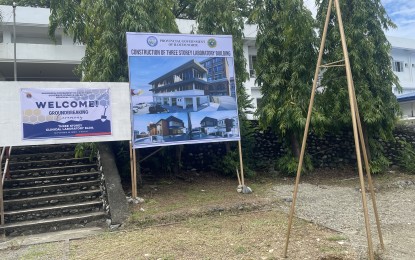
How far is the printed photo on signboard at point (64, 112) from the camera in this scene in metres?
6.78

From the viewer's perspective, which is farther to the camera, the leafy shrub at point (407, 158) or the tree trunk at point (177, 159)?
the leafy shrub at point (407, 158)

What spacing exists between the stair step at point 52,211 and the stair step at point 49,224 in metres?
0.19

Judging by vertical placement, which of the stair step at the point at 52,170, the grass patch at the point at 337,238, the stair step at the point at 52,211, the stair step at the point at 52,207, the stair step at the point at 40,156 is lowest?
the grass patch at the point at 337,238

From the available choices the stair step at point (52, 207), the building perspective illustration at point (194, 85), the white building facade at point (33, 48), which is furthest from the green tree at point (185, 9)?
the stair step at point (52, 207)

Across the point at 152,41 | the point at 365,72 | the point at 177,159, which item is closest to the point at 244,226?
the point at 177,159

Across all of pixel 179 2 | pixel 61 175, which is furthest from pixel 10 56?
pixel 61 175

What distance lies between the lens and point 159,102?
7824 millimetres

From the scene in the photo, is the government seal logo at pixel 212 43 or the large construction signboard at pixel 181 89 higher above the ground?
the government seal logo at pixel 212 43

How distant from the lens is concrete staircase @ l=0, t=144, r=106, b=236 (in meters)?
6.45

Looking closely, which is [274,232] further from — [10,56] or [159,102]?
[10,56]

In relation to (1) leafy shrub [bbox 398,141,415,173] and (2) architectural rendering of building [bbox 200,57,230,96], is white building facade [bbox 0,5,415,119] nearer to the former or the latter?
(1) leafy shrub [bbox 398,141,415,173]

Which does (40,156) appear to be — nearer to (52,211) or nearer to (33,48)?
(52,211)

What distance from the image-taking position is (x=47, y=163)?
8297 mm

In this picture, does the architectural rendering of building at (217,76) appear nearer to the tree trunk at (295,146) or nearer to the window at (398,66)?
the tree trunk at (295,146)
